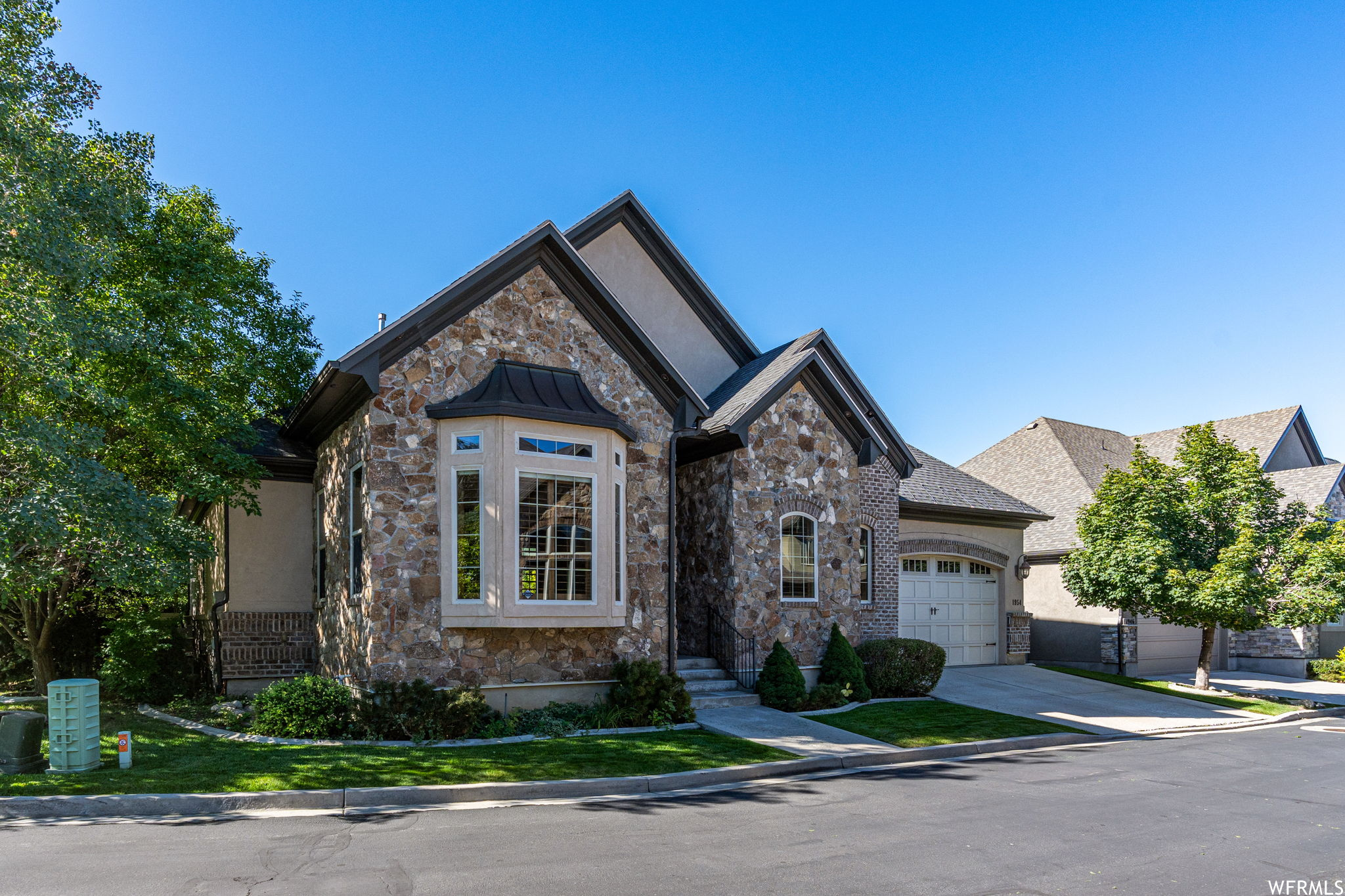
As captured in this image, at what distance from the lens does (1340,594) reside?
17.8 m

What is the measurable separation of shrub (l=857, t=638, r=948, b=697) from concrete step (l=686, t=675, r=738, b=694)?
2872 mm

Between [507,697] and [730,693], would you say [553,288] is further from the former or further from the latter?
[730,693]

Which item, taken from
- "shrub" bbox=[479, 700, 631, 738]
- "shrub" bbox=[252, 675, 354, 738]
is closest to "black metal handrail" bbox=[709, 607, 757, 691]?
"shrub" bbox=[479, 700, 631, 738]

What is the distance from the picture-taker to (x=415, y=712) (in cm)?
1212

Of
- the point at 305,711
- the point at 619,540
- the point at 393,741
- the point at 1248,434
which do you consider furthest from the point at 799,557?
the point at 1248,434

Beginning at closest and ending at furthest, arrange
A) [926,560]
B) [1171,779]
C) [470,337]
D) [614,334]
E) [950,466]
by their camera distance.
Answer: [1171,779] → [470,337] → [614,334] → [926,560] → [950,466]

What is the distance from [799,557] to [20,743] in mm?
11886

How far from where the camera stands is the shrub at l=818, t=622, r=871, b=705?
16172mm

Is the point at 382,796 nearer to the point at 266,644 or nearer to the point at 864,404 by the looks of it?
the point at 266,644

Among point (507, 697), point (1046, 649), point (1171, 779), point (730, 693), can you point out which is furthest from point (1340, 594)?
point (507, 697)

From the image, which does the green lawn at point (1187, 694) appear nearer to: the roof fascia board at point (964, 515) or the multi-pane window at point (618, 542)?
the roof fascia board at point (964, 515)

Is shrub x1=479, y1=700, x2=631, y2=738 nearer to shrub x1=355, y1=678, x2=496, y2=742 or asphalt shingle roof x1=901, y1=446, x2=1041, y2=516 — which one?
shrub x1=355, y1=678, x2=496, y2=742

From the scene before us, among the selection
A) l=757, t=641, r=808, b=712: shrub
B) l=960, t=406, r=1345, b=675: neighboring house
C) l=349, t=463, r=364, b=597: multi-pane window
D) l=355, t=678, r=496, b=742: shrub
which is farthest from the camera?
l=960, t=406, r=1345, b=675: neighboring house

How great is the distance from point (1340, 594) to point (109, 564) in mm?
21545
